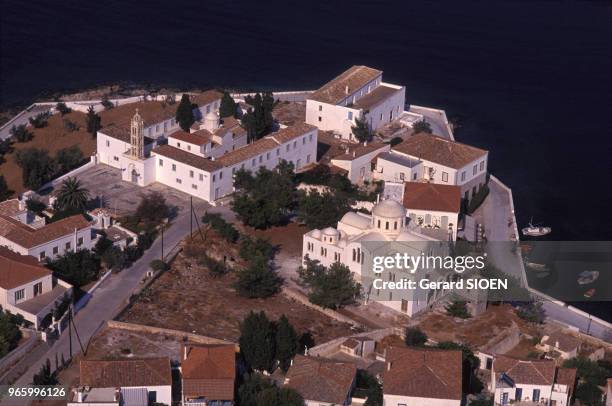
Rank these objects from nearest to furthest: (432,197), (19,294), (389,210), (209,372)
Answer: (209,372), (19,294), (389,210), (432,197)

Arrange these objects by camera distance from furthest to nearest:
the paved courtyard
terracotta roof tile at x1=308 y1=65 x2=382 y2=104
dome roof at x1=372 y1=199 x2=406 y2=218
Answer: terracotta roof tile at x1=308 y1=65 x2=382 y2=104
the paved courtyard
dome roof at x1=372 y1=199 x2=406 y2=218

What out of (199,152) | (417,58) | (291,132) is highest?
(291,132)

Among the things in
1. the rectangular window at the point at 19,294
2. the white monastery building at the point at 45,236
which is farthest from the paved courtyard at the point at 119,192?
the rectangular window at the point at 19,294

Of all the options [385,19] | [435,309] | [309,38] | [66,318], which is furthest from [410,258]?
[385,19]

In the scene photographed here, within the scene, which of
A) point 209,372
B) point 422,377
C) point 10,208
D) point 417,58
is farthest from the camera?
point 417,58

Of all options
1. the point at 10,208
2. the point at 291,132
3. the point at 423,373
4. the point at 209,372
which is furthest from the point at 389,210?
the point at 10,208

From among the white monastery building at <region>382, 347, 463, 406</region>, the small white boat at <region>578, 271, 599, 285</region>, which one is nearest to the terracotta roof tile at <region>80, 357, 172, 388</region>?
the white monastery building at <region>382, 347, 463, 406</region>

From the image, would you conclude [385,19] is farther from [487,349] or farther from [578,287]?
[487,349]

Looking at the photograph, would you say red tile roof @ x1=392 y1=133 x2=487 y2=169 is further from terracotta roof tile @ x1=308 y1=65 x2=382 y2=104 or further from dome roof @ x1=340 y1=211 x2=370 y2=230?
dome roof @ x1=340 y1=211 x2=370 y2=230

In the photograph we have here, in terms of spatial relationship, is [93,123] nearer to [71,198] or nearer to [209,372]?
[71,198]
